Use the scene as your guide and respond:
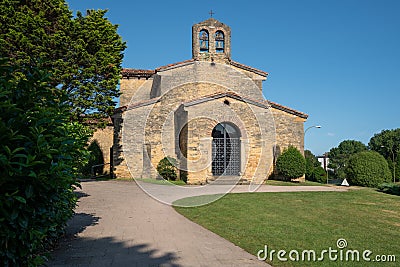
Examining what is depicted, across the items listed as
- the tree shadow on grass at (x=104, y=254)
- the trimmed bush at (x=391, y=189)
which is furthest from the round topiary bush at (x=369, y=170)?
the tree shadow on grass at (x=104, y=254)

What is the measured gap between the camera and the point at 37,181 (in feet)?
9.56

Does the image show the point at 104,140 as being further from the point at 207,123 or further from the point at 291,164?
the point at 291,164

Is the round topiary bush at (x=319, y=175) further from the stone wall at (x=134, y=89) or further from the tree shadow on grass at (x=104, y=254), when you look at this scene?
the tree shadow on grass at (x=104, y=254)

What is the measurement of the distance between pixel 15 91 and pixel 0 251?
149cm

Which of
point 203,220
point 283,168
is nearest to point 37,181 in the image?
point 203,220

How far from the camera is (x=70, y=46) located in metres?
14.4

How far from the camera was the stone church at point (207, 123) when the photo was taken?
18.9 m

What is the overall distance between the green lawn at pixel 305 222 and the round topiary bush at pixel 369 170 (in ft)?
21.9

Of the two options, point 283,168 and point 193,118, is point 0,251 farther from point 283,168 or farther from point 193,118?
point 283,168

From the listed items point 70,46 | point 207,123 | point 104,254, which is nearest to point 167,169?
point 207,123

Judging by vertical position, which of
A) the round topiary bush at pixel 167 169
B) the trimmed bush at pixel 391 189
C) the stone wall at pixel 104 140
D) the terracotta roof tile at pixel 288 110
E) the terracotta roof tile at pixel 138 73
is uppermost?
the terracotta roof tile at pixel 138 73

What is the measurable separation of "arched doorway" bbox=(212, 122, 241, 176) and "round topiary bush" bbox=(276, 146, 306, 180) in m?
2.67

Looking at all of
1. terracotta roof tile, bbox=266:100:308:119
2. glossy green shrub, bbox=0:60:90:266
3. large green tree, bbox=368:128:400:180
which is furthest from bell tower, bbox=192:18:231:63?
large green tree, bbox=368:128:400:180

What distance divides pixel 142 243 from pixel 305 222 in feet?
13.4
